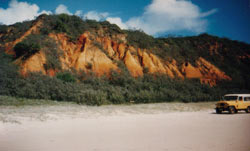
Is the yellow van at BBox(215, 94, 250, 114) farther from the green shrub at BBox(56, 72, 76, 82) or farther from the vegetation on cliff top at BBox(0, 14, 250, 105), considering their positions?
the green shrub at BBox(56, 72, 76, 82)

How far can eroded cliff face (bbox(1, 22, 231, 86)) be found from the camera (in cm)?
2877

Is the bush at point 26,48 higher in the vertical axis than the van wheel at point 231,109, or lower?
higher

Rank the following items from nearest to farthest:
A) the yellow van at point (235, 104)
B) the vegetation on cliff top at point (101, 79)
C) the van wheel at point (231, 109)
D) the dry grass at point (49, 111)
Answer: the dry grass at point (49, 111), the van wheel at point (231, 109), the yellow van at point (235, 104), the vegetation on cliff top at point (101, 79)

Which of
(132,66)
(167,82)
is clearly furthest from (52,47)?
(167,82)

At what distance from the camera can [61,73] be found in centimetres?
2602

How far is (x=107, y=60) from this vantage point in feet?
105

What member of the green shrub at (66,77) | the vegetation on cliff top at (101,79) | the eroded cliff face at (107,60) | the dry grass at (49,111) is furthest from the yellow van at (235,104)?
the green shrub at (66,77)

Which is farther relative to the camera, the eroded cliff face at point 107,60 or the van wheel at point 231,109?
the eroded cliff face at point 107,60

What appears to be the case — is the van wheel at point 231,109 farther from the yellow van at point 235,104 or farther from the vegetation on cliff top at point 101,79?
the vegetation on cliff top at point 101,79

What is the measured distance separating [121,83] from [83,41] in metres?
11.6

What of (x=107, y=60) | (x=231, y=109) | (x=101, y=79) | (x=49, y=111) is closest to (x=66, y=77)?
(x=101, y=79)

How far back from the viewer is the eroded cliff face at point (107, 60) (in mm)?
28775

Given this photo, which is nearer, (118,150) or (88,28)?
(118,150)

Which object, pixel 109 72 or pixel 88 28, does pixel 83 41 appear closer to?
pixel 88 28
